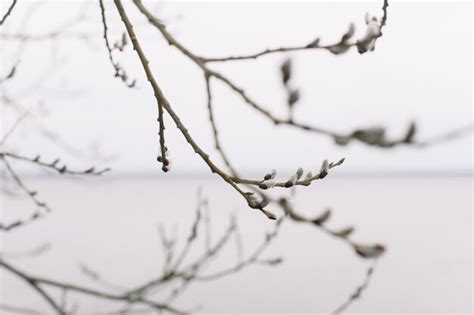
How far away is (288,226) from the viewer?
154 ft

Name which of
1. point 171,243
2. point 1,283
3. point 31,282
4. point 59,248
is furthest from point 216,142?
point 59,248

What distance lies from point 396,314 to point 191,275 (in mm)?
20058

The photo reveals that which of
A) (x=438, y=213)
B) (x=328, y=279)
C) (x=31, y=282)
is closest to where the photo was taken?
(x=31, y=282)

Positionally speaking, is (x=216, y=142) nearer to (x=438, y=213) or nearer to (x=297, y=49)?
(x=297, y=49)

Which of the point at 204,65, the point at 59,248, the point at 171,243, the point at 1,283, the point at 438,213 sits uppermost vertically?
the point at 438,213

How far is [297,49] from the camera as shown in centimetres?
128

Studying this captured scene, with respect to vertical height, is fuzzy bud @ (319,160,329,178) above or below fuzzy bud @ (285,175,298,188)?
above

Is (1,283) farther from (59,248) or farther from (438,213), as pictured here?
(438,213)

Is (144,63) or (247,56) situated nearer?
(247,56)

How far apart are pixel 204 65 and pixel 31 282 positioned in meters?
1.76

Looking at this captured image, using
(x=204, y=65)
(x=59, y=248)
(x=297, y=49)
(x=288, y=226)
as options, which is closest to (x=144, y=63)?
(x=204, y=65)

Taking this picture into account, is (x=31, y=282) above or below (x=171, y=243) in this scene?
below

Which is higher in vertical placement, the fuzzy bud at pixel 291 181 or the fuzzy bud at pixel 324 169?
the fuzzy bud at pixel 324 169

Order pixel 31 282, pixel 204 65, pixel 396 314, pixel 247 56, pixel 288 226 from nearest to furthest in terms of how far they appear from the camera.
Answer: pixel 247 56 → pixel 204 65 → pixel 31 282 → pixel 396 314 → pixel 288 226
